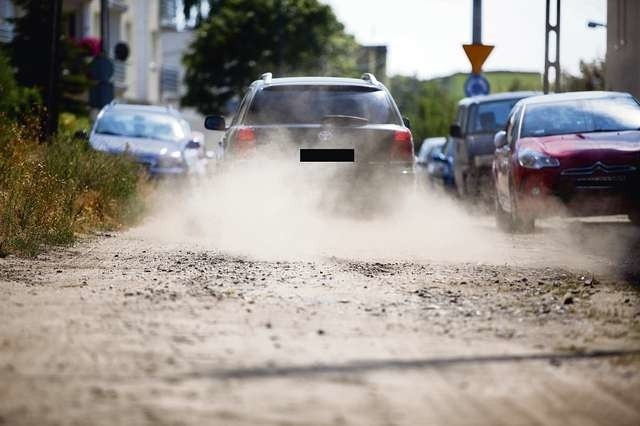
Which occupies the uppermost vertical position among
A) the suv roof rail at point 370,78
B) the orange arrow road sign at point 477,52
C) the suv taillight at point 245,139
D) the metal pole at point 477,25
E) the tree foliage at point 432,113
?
the metal pole at point 477,25

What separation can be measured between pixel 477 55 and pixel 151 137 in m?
5.66

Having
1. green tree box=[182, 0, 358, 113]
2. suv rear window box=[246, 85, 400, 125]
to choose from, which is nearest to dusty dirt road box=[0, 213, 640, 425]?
suv rear window box=[246, 85, 400, 125]

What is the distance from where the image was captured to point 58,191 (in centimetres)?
1484

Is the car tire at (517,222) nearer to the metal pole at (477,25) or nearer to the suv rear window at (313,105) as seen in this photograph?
the suv rear window at (313,105)

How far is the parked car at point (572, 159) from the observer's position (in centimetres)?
1580

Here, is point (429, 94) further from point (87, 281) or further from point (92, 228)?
point (87, 281)

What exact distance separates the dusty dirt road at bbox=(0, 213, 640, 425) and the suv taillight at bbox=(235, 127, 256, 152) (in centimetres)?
352

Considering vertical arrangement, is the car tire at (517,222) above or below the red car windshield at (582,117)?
below

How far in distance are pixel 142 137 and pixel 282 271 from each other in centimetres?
1409

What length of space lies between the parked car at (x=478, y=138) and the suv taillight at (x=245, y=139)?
29.8 feet

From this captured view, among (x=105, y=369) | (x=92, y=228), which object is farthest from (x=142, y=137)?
(x=105, y=369)

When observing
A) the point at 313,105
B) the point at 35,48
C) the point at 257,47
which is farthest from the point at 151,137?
the point at 257,47

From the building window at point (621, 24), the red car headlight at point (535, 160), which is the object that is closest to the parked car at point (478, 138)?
the red car headlight at point (535, 160)

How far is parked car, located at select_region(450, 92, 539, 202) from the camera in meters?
24.5
